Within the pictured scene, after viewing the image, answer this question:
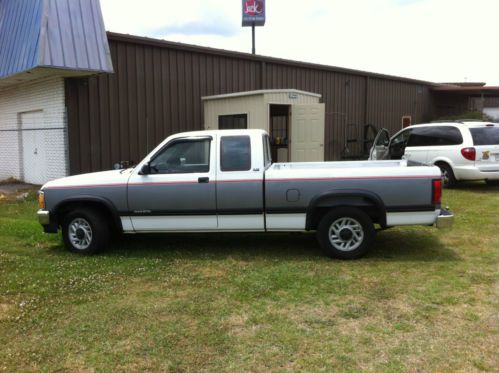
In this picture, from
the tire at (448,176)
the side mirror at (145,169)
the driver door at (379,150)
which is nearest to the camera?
the side mirror at (145,169)

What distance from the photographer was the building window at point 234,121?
12.7 meters

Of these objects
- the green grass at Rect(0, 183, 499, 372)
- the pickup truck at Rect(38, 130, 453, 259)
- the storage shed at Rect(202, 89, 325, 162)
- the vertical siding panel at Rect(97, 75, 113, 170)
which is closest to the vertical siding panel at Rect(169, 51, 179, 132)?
the storage shed at Rect(202, 89, 325, 162)

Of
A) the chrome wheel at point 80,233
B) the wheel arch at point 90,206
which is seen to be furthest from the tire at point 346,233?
the chrome wheel at point 80,233

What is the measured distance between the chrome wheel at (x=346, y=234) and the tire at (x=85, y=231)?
3057 mm

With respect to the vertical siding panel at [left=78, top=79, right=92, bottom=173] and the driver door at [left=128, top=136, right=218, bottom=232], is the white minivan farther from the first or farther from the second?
the vertical siding panel at [left=78, top=79, right=92, bottom=173]

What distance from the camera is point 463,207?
9508 mm

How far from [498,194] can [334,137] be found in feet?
33.1

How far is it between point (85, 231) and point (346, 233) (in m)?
3.53

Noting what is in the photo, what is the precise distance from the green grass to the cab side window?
3.89 feet

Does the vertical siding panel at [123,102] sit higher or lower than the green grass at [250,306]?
higher

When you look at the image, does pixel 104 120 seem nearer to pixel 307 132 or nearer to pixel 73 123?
pixel 73 123

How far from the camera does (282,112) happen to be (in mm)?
14117

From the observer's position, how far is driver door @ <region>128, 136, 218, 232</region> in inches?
240

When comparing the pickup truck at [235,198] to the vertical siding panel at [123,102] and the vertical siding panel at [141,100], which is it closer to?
the vertical siding panel at [123,102]
